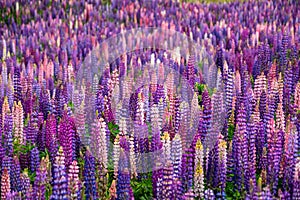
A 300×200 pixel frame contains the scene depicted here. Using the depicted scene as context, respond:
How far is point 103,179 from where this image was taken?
179 inches

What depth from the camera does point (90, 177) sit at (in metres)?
4.47

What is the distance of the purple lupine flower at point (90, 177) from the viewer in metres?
4.44

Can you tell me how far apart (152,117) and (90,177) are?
1337 millimetres

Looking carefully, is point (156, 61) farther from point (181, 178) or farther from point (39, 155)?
point (181, 178)

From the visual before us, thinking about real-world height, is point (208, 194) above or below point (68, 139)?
below

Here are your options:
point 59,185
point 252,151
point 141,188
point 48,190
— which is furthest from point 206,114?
point 59,185

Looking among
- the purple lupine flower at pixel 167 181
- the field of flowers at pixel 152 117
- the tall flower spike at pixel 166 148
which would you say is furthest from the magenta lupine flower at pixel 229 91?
the purple lupine flower at pixel 167 181

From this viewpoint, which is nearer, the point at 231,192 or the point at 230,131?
the point at 231,192

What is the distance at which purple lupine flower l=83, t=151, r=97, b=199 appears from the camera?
444 cm

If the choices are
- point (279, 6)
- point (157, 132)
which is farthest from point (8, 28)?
point (157, 132)

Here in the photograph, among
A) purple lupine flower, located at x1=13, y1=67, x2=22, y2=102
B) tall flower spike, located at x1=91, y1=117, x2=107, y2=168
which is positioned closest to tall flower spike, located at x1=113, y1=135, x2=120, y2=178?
tall flower spike, located at x1=91, y1=117, x2=107, y2=168

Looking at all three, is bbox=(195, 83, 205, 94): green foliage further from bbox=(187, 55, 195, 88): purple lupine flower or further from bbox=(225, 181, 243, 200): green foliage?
bbox=(225, 181, 243, 200): green foliage

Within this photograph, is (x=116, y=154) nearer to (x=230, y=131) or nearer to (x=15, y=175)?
(x=15, y=175)

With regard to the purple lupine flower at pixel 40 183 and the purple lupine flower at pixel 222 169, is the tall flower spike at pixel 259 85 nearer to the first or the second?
the purple lupine flower at pixel 222 169
